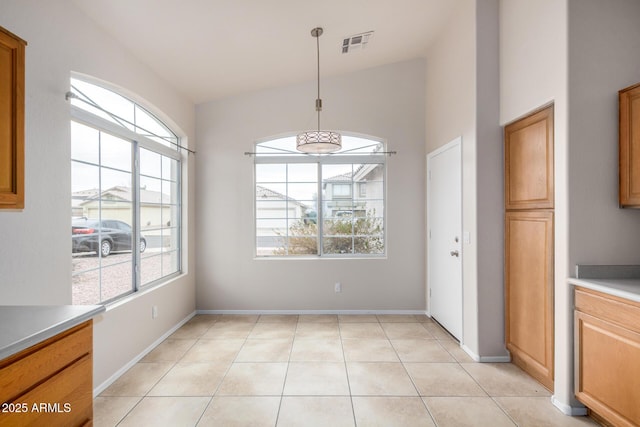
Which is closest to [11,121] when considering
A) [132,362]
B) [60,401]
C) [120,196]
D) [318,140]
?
[60,401]

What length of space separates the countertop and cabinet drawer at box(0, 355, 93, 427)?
2764mm

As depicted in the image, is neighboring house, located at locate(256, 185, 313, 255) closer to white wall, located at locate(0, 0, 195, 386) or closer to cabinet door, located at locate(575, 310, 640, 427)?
white wall, located at locate(0, 0, 195, 386)

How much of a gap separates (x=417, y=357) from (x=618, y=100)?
8.30 feet

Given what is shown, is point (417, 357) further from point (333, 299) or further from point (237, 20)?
point (237, 20)

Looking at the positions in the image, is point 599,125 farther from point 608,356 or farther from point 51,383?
point 51,383

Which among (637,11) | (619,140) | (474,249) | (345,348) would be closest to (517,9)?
(637,11)

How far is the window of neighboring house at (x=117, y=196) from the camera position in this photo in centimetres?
244

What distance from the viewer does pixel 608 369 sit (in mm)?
1898

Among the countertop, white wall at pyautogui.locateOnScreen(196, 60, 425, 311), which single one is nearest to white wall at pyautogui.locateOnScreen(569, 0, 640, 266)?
the countertop

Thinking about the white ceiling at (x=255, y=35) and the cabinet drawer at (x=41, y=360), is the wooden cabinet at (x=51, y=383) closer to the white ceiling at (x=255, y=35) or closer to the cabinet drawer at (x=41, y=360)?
the cabinet drawer at (x=41, y=360)

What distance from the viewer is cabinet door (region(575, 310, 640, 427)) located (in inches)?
69.2

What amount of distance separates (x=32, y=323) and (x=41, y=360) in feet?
0.57

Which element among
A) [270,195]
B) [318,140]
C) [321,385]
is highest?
[318,140]

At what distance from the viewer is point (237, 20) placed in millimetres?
2785
